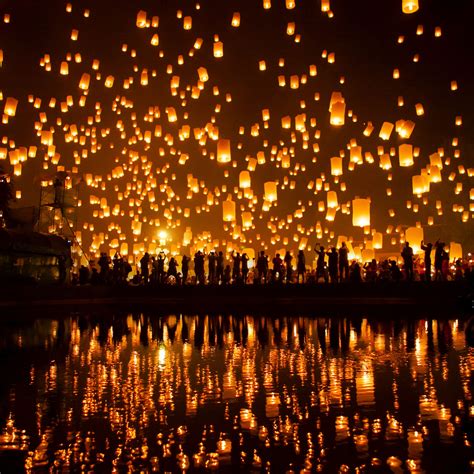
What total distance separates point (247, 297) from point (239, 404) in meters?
12.6

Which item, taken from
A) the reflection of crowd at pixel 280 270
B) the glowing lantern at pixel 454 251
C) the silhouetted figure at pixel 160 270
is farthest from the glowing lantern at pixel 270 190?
the glowing lantern at pixel 454 251

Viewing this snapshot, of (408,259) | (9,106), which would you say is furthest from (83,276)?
(408,259)

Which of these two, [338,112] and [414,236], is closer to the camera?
[338,112]

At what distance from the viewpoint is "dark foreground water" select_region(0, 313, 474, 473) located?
128 inches

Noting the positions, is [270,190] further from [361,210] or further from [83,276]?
[83,276]

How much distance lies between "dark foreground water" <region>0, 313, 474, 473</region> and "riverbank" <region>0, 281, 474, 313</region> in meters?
6.54

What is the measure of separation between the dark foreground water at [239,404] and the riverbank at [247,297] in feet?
21.4

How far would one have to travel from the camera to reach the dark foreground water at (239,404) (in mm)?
3258

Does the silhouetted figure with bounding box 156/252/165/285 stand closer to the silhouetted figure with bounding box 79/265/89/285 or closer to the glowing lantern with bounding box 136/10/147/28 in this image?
the silhouetted figure with bounding box 79/265/89/285

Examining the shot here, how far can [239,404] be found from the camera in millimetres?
4508

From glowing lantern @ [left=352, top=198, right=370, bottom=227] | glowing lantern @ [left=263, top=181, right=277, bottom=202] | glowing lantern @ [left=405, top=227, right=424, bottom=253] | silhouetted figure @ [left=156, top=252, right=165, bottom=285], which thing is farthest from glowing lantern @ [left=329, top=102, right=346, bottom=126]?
glowing lantern @ [left=405, top=227, right=424, bottom=253]

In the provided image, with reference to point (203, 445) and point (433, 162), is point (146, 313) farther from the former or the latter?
point (203, 445)

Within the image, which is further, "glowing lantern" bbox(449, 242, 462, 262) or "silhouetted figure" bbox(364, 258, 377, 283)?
"glowing lantern" bbox(449, 242, 462, 262)

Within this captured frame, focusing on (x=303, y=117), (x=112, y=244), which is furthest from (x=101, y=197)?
(x=303, y=117)
